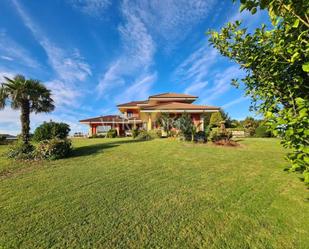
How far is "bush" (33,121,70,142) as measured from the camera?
13.1 metres

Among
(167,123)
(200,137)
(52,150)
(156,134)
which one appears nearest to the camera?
(52,150)

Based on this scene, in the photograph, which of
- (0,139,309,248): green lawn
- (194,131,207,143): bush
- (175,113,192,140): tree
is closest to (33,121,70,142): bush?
(0,139,309,248): green lawn

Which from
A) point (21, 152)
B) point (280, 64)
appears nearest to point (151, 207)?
point (280, 64)

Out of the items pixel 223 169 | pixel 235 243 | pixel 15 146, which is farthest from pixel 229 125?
pixel 235 243

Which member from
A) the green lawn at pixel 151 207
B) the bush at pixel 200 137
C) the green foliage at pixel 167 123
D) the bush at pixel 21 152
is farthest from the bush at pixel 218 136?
the bush at pixel 21 152

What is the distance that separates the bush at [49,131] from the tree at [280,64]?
1185 cm

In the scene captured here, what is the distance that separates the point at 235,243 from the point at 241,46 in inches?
149

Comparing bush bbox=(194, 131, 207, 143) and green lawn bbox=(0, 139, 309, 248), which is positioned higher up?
bush bbox=(194, 131, 207, 143)

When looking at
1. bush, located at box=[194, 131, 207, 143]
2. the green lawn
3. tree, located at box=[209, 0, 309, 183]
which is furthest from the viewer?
bush, located at box=[194, 131, 207, 143]

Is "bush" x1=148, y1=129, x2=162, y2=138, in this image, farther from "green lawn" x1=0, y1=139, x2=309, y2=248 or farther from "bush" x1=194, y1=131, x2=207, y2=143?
"green lawn" x1=0, y1=139, x2=309, y2=248

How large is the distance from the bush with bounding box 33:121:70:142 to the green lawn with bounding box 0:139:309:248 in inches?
143

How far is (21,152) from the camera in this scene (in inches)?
452

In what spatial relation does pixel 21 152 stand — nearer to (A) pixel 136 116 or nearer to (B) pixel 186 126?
(B) pixel 186 126

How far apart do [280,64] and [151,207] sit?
4.30m
